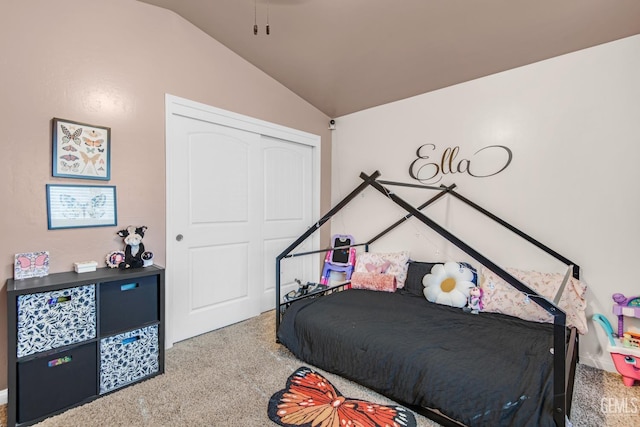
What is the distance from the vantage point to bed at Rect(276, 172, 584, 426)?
4.51 ft

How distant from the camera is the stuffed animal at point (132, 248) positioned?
7.24 ft

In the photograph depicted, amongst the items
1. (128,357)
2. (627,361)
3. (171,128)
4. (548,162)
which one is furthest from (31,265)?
(627,361)

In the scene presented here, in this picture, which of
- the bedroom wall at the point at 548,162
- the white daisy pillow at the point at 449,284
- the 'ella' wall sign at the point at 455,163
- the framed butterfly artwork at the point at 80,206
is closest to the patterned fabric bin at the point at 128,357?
the framed butterfly artwork at the point at 80,206

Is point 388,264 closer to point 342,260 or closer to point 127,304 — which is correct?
point 342,260

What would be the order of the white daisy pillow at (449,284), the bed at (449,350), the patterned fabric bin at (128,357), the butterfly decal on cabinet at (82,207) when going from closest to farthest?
the bed at (449,350)
the patterned fabric bin at (128,357)
the butterfly decal on cabinet at (82,207)
the white daisy pillow at (449,284)

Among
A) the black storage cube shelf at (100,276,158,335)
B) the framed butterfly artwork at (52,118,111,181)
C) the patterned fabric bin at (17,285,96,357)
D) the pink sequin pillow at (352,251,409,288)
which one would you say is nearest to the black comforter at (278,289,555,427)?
the pink sequin pillow at (352,251,409,288)

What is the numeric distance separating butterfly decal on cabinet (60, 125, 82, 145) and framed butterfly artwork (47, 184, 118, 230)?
0.31 metres

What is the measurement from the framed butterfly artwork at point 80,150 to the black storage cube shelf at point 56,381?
116 centimetres

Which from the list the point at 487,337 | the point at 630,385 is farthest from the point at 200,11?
the point at 630,385

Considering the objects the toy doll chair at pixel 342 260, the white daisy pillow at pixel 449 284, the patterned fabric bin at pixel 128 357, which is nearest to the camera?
the patterned fabric bin at pixel 128 357

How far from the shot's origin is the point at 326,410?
5.75 ft

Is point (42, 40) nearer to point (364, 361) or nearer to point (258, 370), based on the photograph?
point (258, 370)

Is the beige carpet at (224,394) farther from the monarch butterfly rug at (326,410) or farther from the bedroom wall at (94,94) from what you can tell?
the bedroom wall at (94,94)

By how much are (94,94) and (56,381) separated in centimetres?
190
